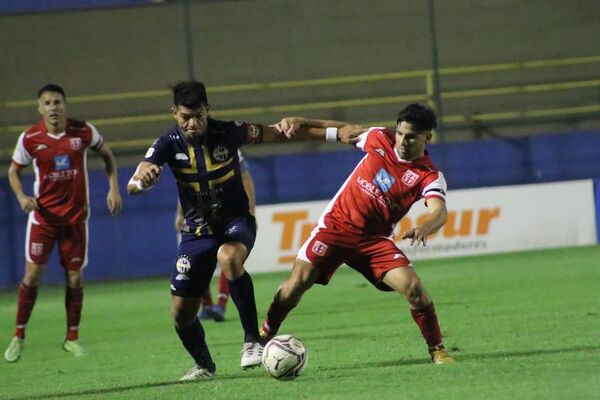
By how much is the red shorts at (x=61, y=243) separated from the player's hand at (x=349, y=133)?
11.5 feet

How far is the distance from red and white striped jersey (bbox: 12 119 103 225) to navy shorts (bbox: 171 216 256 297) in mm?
3233

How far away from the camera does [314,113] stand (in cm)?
2262

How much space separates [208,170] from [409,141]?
130cm

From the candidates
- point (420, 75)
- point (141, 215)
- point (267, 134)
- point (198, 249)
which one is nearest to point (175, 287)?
point (198, 249)

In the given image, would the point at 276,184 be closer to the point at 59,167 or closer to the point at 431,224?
the point at 59,167

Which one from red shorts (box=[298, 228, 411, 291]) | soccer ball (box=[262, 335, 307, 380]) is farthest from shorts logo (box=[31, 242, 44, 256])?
soccer ball (box=[262, 335, 307, 380])

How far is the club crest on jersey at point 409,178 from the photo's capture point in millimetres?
8320

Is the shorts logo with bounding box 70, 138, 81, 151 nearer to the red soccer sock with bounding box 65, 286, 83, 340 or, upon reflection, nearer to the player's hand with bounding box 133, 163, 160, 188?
the red soccer sock with bounding box 65, 286, 83, 340

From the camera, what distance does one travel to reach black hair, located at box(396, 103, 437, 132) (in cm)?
805

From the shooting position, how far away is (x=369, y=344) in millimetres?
9844

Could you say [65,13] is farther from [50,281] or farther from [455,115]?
[455,115]

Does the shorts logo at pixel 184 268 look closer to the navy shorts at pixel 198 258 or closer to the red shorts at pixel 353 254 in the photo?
the navy shorts at pixel 198 258

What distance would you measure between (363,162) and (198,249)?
131cm

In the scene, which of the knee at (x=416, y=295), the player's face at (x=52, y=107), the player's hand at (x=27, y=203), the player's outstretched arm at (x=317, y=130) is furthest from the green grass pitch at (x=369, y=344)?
the player's face at (x=52, y=107)
